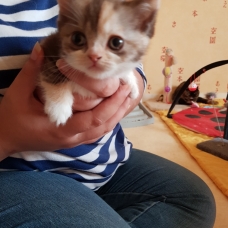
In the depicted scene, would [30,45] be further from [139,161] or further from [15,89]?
[139,161]

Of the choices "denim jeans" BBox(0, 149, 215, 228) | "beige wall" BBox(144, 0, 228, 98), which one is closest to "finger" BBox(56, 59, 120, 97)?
"denim jeans" BBox(0, 149, 215, 228)

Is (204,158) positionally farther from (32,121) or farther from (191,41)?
(191,41)

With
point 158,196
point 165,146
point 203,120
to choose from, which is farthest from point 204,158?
point 158,196

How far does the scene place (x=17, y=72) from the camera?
2.53 feet

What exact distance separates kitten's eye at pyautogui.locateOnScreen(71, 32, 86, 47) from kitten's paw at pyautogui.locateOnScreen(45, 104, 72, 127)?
134mm

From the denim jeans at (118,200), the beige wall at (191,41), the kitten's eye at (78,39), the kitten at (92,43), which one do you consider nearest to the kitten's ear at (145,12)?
the kitten at (92,43)

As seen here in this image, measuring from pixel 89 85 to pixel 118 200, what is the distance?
409 mm

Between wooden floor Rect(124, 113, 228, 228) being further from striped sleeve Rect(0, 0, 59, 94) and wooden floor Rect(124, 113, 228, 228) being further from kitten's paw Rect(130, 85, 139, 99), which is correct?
striped sleeve Rect(0, 0, 59, 94)

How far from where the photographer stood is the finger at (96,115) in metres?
0.68

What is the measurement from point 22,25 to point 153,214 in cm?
62

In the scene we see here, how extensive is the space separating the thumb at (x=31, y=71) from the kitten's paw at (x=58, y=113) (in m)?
0.08

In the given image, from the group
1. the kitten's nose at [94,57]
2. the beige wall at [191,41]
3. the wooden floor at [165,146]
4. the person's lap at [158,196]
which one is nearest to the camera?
the kitten's nose at [94,57]

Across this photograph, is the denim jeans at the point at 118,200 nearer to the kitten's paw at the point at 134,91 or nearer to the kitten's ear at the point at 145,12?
the kitten's paw at the point at 134,91

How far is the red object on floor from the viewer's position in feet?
5.93
